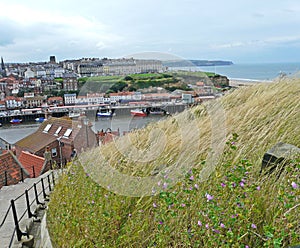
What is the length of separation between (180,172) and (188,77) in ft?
6.09

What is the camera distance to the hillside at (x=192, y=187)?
1.49 meters

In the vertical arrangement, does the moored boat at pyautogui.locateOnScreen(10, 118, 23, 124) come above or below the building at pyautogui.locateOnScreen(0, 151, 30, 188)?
below

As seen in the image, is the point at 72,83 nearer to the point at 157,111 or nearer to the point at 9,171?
the point at 9,171

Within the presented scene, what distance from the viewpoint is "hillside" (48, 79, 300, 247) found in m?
1.49

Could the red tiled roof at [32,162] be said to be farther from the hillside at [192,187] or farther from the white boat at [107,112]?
the hillside at [192,187]

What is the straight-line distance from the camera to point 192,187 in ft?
6.15

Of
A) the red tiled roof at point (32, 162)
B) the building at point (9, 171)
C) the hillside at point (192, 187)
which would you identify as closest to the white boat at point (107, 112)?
the hillside at point (192, 187)

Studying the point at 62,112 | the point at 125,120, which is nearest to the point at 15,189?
the point at 125,120

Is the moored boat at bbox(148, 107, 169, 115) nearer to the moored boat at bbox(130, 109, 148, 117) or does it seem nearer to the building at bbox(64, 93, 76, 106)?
the moored boat at bbox(130, 109, 148, 117)

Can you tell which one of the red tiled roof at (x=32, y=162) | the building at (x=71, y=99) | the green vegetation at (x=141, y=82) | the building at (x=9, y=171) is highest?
the green vegetation at (x=141, y=82)

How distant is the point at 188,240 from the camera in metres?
1.52

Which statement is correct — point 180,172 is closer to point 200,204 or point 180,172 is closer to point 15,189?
point 200,204

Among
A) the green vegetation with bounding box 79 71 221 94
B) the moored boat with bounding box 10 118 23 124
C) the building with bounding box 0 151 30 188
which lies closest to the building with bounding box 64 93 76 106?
the green vegetation with bounding box 79 71 221 94

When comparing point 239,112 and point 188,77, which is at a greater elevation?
point 188,77
